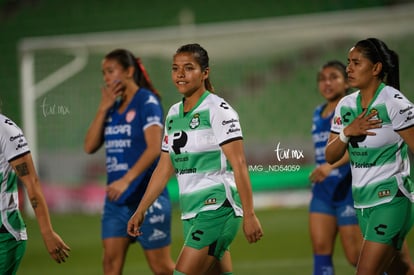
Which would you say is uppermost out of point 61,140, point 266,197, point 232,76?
point 232,76

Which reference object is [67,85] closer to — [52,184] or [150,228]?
[52,184]

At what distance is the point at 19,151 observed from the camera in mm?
5316

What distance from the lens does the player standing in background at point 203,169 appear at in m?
5.19

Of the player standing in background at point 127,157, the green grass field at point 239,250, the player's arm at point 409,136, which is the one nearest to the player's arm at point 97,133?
the player standing in background at point 127,157

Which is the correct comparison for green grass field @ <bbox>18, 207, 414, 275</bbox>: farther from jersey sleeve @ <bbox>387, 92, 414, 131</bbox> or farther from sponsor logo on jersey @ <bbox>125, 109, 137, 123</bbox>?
jersey sleeve @ <bbox>387, 92, 414, 131</bbox>

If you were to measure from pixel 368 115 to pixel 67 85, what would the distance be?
901cm

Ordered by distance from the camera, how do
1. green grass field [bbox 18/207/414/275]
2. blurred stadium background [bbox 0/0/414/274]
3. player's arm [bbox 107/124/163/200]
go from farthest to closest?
blurred stadium background [bbox 0/0/414/274] → green grass field [bbox 18/207/414/275] → player's arm [bbox 107/124/163/200]

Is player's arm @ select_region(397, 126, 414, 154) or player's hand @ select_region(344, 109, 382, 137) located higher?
player's hand @ select_region(344, 109, 382, 137)

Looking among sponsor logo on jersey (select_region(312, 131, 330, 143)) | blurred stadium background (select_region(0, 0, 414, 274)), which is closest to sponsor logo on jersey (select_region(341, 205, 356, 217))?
sponsor logo on jersey (select_region(312, 131, 330, 143))

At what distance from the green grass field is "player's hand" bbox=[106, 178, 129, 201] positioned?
3.20 meters

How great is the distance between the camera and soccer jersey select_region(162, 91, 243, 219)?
5.30 m

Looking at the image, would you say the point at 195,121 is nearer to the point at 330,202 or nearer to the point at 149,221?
the point at 149,221

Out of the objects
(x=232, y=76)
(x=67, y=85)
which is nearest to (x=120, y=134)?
(x=67, y=85)

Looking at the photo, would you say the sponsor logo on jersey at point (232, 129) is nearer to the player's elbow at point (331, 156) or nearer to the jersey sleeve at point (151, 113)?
the player's elbow at point (331, 156)
